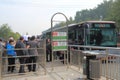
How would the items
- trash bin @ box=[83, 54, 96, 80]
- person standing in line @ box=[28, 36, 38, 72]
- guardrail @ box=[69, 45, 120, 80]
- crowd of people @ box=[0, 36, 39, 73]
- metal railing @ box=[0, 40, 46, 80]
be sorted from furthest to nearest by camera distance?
person standing in line @ box=[28, 36, 38, 72]
crowd of people @ box=[0, 36, 39, 73]
metal railing @ box=[0, 40, 46, 80]
trash bin @ box=[83, 54, 96, 80]
guardrail @ box=[69, 45, 120, 80]

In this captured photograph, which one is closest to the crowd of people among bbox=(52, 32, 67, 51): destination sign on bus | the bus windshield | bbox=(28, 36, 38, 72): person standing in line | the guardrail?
bbox=(28, 36, 38, 72): person standing in line

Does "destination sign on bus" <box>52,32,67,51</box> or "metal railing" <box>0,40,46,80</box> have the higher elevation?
"destination sign on bus" <box>52,32,67,51</box>

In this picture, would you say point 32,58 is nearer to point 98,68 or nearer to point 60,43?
point 60,43

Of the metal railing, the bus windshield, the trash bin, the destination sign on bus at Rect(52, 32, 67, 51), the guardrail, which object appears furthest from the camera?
the bus windshield

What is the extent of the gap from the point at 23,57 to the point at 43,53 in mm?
916

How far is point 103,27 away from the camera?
1839cm

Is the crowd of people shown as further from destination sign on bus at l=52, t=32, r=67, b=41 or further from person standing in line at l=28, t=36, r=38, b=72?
destination sign on bus at l=52, t=32, r=67, b=41

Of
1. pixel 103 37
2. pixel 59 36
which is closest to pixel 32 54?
pixel 59 36

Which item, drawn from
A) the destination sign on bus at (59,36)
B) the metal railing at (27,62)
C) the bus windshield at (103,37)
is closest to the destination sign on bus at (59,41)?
the destination sign on bus at (59,36)

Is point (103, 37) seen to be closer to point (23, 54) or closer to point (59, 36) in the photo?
point (59, 36)

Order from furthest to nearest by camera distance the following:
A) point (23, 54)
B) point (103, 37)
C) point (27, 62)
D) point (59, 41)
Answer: point (103, 37) < point (59, 41) < point (27, 62) < point (23, 54)

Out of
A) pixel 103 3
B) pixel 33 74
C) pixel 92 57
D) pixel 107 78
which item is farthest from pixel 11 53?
pixel 103 3

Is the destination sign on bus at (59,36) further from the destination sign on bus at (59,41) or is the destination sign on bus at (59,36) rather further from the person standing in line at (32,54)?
the person standing in line at (32,54)

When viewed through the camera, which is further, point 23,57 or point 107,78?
point 23,57
